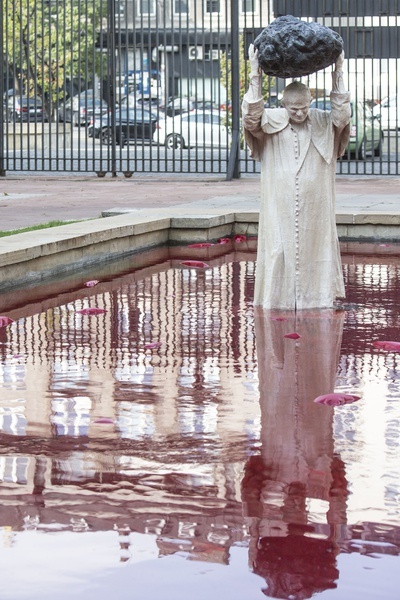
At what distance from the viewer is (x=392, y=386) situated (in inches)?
223

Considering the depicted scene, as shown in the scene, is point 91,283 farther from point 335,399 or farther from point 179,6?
point 179,6

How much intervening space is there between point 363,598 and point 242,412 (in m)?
1.90

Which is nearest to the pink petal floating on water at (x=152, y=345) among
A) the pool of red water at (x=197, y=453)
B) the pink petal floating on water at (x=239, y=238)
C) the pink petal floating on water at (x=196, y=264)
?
the pool of red water at (x=197, y=453)

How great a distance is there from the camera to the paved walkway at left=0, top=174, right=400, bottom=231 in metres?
13.0

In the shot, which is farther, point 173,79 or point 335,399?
point 173,79

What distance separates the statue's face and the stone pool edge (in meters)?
2.09

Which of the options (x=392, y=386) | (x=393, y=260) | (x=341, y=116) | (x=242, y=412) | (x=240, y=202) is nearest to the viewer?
(x=242, y=412)

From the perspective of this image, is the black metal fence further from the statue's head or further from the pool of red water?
the pool of red water

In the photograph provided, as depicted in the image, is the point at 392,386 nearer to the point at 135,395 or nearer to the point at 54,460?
the point at 135,395

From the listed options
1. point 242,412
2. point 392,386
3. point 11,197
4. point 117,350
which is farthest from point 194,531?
point 11,197

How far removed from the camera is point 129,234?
34.3ft

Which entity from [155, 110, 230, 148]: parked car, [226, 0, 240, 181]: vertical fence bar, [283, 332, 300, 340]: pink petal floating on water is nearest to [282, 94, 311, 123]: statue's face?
[283, 332, 300, 340]: pink petal floating on water

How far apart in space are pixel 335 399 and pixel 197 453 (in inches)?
37.3

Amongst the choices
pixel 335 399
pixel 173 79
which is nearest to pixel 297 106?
pixel 335 399
